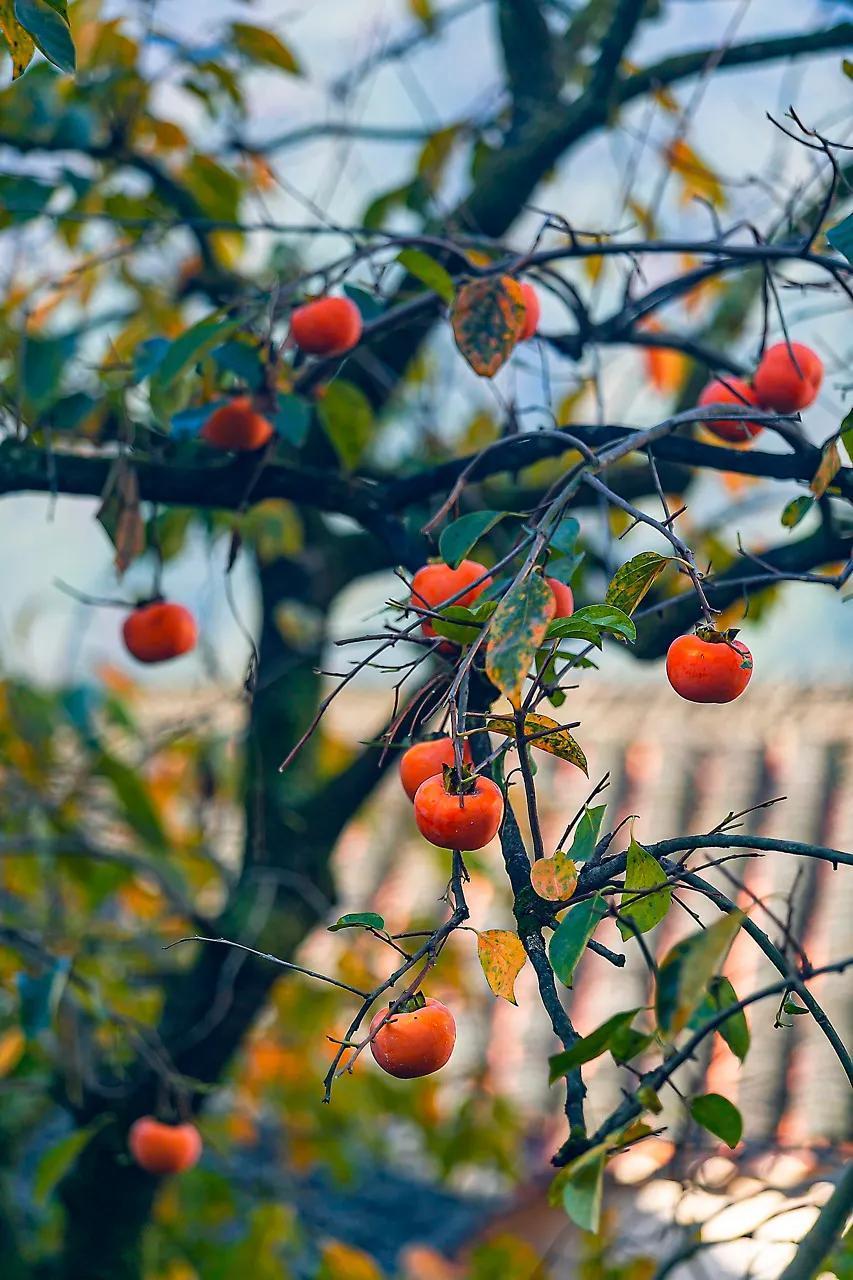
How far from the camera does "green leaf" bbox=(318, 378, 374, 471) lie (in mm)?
1377

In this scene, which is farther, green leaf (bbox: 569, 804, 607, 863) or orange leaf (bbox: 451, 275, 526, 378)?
orange leaf (bbox: 451, 275, 526, 378)

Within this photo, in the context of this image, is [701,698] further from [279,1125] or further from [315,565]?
[279,1125]

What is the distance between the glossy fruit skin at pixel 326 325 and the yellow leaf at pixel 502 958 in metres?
0.64

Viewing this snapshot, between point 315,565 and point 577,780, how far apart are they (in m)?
1.84

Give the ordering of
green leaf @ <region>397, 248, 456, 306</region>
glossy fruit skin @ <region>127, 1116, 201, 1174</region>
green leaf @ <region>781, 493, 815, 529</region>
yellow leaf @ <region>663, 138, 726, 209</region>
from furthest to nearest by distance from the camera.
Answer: yellow leaf @ <region>663, 138, 726, 209</region>, glossy fruit skin @ <region>127, 1116, 201, 1174</region>, green leaf @ <region>397, 248, 456, 306</region>, green leaf @ <region>781, 493, 815, 529</region>

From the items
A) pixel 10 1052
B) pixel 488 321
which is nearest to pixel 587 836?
pixel 488 321

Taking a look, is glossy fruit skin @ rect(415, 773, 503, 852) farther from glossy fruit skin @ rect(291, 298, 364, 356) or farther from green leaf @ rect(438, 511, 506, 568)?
glossy fruit skin @ rect(291, 298, 364, 356)

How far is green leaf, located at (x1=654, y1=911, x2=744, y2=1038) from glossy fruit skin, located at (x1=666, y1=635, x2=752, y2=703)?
0.18 meters

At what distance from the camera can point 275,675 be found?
199 centimetres

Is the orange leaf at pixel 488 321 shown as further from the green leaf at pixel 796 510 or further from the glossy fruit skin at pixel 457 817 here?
the glossy fruit skin at pixel 457 817

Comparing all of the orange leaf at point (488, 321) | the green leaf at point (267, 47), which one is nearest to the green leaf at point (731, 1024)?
the orange leaf at point (488, 321)

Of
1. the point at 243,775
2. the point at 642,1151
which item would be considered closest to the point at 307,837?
the point at 243,775

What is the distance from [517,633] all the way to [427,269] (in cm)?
51

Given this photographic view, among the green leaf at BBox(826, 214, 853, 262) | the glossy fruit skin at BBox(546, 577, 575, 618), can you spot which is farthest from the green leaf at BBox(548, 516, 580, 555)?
the green leaf at BBox(826, 214, 853, 262)
